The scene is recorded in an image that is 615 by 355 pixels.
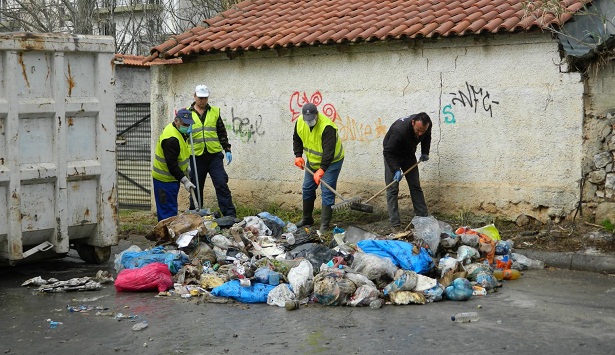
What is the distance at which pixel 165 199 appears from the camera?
396 inches

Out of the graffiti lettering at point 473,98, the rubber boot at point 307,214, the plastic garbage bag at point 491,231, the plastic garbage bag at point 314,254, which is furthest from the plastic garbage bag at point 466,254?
the rubber boot at point 307,214

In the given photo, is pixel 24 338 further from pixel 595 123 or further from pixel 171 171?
pixel 595 123

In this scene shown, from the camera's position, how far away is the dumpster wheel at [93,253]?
29.6 feet

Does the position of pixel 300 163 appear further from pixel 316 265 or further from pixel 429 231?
pixel 316 265

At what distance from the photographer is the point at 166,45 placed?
13.2m

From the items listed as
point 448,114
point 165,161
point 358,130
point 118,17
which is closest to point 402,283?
point 165,161

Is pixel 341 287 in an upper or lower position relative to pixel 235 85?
lower

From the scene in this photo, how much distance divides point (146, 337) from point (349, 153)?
5.89 meters

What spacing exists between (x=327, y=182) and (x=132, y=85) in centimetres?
1119

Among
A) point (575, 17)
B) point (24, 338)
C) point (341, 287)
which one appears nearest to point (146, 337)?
point (24, 338)

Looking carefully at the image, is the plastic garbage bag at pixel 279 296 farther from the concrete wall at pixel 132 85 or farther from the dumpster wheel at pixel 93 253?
the concrete wall at pixel 132 85

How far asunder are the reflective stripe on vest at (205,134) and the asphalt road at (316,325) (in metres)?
3.08

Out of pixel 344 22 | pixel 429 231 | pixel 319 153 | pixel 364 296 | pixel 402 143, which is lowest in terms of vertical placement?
pixel 364 296

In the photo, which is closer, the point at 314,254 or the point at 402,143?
the point at 314,254
